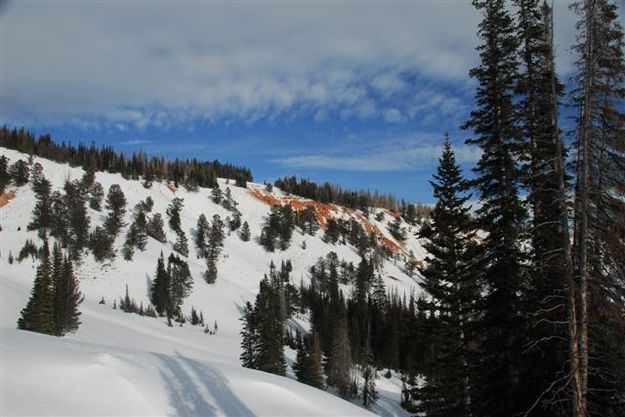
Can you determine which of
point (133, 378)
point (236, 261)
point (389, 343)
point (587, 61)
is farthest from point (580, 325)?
point (236, 261)

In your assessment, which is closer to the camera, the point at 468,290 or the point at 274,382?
the point at 274,382

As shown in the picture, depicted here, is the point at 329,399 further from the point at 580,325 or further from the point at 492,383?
the point at 580,325

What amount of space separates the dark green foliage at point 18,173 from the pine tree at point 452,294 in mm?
104431

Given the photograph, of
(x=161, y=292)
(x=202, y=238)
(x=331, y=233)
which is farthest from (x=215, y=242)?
(x=331, y=233)

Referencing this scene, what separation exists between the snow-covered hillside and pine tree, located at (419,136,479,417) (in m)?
4.53

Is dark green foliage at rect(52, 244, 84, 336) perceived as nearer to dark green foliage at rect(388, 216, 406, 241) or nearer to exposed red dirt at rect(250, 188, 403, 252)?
exposed red dirt at rect(250, 188, 403, 252)

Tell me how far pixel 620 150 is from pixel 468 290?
368 inches

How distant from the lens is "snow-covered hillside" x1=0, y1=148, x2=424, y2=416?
9.74m

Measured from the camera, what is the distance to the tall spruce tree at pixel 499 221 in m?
14.1

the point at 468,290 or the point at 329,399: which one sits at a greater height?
the point at 468,290

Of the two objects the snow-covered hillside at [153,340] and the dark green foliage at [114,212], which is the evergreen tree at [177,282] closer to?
the snow-covered hillside at [153,340]

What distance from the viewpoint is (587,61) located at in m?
9.44

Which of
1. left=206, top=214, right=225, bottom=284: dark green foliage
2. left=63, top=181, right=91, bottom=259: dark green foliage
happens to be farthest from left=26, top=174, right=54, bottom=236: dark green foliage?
left=206, top=214, right=225, bottom=284: dark green foliage

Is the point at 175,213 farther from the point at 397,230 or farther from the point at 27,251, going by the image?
the point at 397,230
